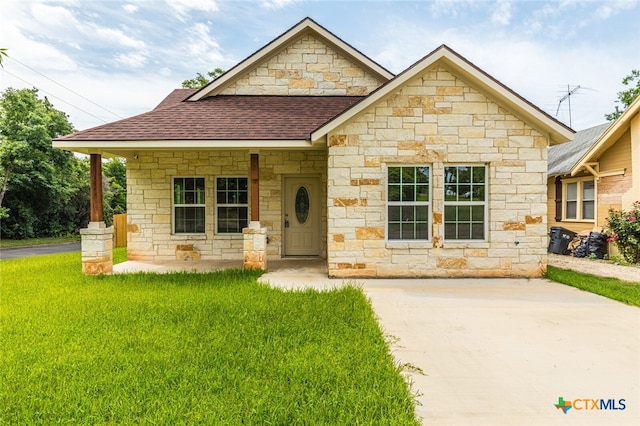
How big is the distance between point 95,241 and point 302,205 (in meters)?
5.20

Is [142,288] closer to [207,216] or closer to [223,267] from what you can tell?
[223,267]

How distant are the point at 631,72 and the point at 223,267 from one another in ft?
103

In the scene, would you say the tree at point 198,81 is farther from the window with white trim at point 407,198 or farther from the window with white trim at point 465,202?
the window with white trim at point 465,202

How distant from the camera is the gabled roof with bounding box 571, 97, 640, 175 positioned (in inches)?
428

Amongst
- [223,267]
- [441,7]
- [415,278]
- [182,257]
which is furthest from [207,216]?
[441,7]

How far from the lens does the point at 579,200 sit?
1367cm

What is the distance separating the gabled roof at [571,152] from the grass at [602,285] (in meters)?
6.92

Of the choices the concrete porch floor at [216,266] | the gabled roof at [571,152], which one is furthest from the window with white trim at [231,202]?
the gabled roof at [571,152]

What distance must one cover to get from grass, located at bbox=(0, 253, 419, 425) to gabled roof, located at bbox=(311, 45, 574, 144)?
3.76 m

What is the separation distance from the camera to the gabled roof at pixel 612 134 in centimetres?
1088

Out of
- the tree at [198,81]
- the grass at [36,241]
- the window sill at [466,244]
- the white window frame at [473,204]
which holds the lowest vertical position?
the grass at [36,241]

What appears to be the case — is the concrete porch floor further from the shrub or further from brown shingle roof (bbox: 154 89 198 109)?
the shrub

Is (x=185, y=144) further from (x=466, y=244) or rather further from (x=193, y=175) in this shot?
(x=466, y=244)

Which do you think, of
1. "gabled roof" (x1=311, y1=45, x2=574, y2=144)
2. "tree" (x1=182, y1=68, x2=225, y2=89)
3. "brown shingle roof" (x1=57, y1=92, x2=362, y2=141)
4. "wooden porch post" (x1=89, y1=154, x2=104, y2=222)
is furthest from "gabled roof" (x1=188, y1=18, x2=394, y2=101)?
"tree" (x1=182, y1=68, x2=225, y2=89)
